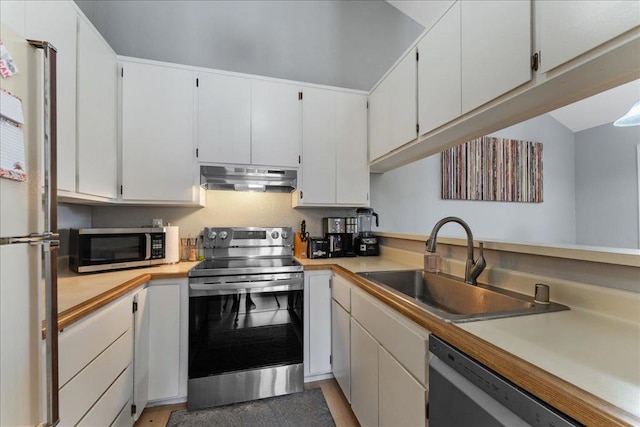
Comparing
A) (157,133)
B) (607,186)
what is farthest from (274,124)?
(607,186)

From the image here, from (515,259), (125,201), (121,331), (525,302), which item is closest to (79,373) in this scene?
(121,331)

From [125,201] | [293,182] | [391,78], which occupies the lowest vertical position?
[125,201]

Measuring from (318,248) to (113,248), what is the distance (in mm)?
1419

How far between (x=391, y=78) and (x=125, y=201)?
2113 millimetres

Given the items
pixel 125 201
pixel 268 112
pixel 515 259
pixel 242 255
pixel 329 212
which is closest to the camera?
pixel 515 259

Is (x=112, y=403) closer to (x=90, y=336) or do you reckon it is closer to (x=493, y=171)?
(x=90, y=336)

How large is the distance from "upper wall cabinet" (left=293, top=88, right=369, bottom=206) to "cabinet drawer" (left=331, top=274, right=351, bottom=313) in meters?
0.68

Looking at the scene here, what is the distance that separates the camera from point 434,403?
0.81 metres

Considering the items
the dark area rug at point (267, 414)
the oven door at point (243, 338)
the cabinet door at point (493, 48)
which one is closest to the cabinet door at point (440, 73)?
the cabinet door at point (493, 48)

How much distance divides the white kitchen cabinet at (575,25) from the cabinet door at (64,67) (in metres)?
2.05

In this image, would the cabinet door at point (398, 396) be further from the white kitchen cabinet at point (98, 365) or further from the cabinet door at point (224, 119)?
the cabinet door at point (224, 119)

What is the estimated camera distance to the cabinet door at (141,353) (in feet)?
4.74

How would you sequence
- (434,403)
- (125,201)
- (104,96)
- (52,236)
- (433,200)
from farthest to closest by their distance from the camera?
1. (433,200)
2. (125,201)
3. (104,96)
4. (434,403)
5. (52,236)

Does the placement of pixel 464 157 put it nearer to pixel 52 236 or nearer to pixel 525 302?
pixel 525 302
